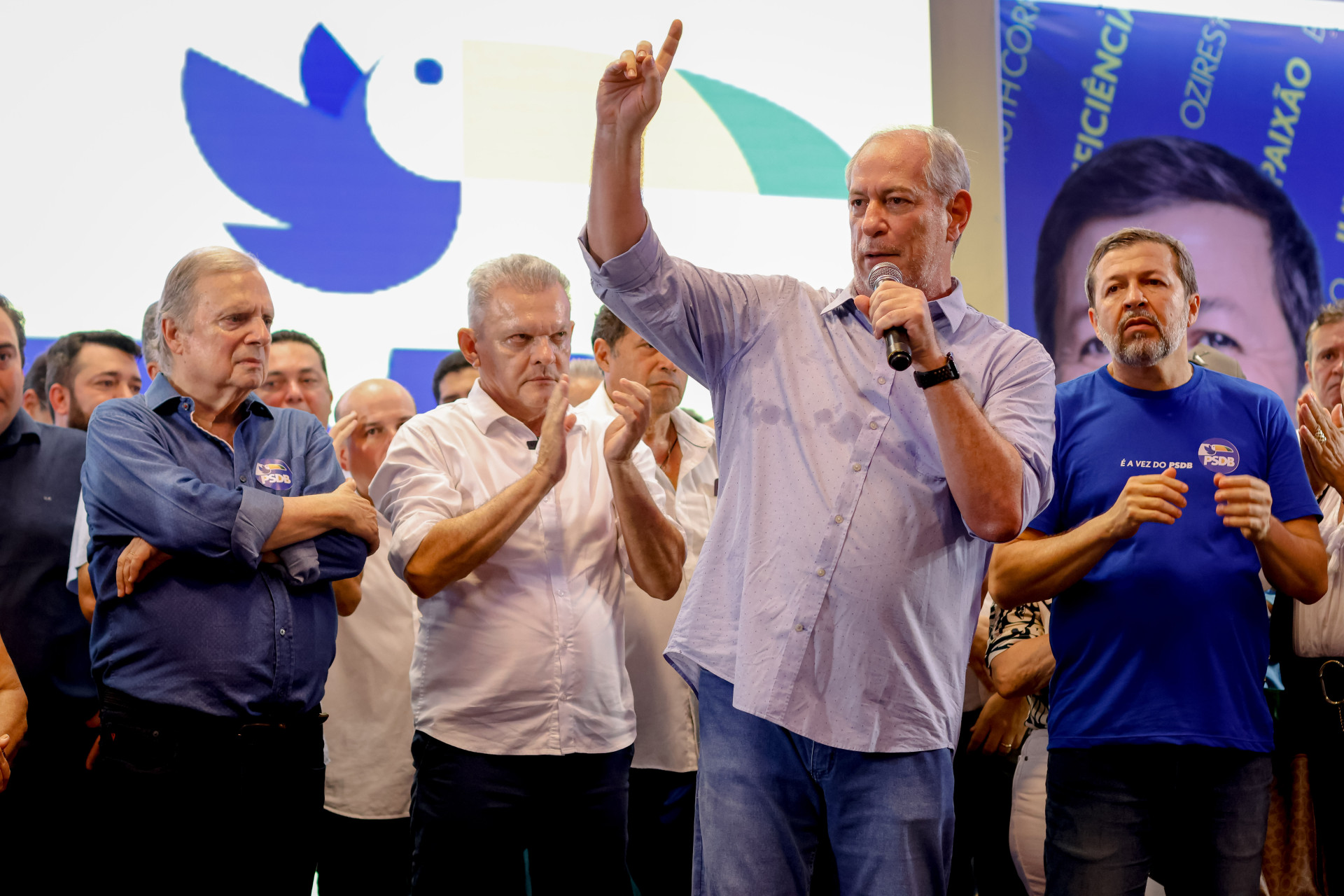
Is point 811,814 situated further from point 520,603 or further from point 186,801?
point 186,801

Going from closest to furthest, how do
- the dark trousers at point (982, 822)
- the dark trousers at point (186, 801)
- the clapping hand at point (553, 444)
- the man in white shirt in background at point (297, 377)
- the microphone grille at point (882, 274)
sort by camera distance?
1. the microphone grille at point (882, 274)
2. the dark trousers at point (186, 801)
3. the clapping hand at point (553, 444)
4. the dark trousers at point (982, 822)
5. the man in white shirt in background at point (297, 377)

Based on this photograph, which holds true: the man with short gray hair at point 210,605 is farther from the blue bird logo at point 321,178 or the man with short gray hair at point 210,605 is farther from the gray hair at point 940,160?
the blue bird logo at point 321,178

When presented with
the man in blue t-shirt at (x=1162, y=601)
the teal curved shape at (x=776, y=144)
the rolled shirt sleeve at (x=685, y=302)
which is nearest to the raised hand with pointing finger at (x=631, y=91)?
the rolled shirt sleeve at (x=685, y=302)

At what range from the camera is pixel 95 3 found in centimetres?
352

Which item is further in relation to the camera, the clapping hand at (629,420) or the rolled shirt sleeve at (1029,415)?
the clapping hand at (629,420)

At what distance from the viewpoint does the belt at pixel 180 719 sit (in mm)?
1955

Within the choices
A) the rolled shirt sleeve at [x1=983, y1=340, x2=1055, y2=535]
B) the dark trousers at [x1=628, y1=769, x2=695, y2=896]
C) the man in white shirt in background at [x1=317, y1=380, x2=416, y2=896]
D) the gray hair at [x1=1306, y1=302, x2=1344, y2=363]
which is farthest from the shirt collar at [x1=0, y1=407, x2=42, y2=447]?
the gray hair at [x1=1306, y1=302, x2=1344, y2=363]

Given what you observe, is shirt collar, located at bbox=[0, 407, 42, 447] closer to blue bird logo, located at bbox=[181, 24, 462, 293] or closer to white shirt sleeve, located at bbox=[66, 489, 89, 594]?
white shirt sleeve, located at bbox=[66, 489, 89, 594]

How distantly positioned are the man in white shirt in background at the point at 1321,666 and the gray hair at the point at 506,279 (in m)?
1.77

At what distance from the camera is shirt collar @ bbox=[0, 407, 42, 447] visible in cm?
266

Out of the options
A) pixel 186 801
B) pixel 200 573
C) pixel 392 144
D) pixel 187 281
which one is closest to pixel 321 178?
pixel 392 144

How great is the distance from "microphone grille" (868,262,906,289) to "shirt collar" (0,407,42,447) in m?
2.17

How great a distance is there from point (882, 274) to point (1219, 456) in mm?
965

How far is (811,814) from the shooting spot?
62.4 inches
